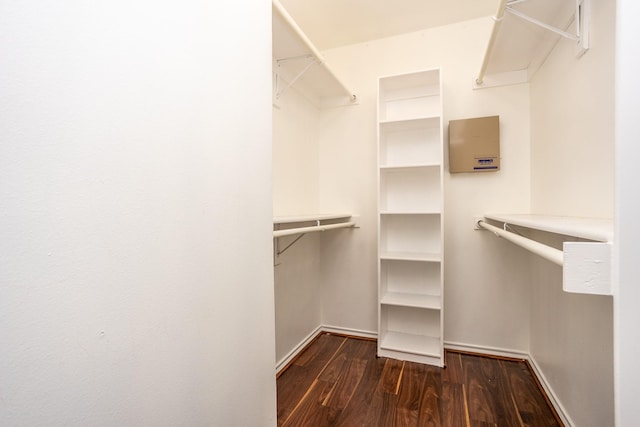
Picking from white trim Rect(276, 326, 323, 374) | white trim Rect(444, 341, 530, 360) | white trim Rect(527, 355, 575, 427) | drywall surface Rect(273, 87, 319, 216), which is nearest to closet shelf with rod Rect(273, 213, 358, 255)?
drywall surface Rect(273, 87, 319, 216)

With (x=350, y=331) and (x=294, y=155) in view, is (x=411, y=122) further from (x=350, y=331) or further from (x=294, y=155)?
(x=350, y=331)

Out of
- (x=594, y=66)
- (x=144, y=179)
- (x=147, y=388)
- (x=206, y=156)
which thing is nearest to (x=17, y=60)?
(x=144, y=179)

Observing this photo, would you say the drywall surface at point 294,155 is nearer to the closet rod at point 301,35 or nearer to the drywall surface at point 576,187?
the closet rod at point 301,35

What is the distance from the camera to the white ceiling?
77.0 inches

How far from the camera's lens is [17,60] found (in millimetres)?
444

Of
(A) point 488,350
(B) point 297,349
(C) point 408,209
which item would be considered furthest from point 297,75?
(A) point 488,350

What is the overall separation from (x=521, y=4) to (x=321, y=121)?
1559 mm

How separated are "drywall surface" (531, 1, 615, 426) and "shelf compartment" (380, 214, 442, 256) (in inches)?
25.9

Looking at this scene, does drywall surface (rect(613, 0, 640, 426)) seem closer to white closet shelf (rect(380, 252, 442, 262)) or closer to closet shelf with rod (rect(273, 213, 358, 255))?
closet shelf with rod (rect(273, 213, 358, 255))

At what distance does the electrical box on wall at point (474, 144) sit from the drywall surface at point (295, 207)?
3.66ft

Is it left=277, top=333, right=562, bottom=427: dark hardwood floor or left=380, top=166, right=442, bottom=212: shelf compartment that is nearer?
left=277, top=333, right=562, bottom=427: dark hardwood floor

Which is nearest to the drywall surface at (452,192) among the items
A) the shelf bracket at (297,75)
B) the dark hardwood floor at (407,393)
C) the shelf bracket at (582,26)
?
the dark hardwood floor at (407,393)

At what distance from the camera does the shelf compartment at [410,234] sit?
7.40 feet

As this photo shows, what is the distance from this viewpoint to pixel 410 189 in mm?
2314
